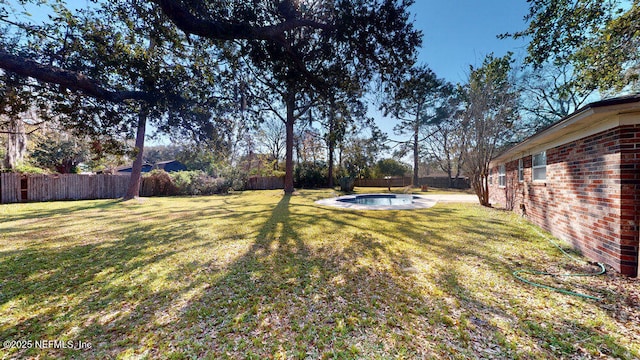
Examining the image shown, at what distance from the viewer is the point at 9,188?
1054 cm

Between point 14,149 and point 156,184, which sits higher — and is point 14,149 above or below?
above

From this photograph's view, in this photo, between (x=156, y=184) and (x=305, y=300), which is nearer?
(x=305, y=300)

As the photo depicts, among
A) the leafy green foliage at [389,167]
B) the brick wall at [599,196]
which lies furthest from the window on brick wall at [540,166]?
the leafy green foliage at [389,167]

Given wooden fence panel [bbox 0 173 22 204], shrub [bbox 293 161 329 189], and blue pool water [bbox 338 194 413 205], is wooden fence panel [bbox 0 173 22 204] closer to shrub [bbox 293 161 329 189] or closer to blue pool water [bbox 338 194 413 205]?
blue pool water [bbox 338 194 413 205]

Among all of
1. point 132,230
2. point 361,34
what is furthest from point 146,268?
point 361,34

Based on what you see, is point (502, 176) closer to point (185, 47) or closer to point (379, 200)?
point (379, 200)

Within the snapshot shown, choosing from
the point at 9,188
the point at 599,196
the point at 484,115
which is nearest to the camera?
the point at 599,196

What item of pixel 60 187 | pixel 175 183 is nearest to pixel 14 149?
pixel 60 187

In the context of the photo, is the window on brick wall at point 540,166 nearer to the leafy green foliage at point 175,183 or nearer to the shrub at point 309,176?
the shrub at point 309,176

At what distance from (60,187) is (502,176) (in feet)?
73.1

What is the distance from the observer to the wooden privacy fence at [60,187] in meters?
10.6

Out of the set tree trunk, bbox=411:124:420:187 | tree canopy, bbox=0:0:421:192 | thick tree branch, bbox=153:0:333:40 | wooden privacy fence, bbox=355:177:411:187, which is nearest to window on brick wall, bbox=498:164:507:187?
tree canopy, bbox=0:0:421:192

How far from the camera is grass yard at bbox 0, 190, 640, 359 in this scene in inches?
73.4

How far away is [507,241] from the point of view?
472cm
